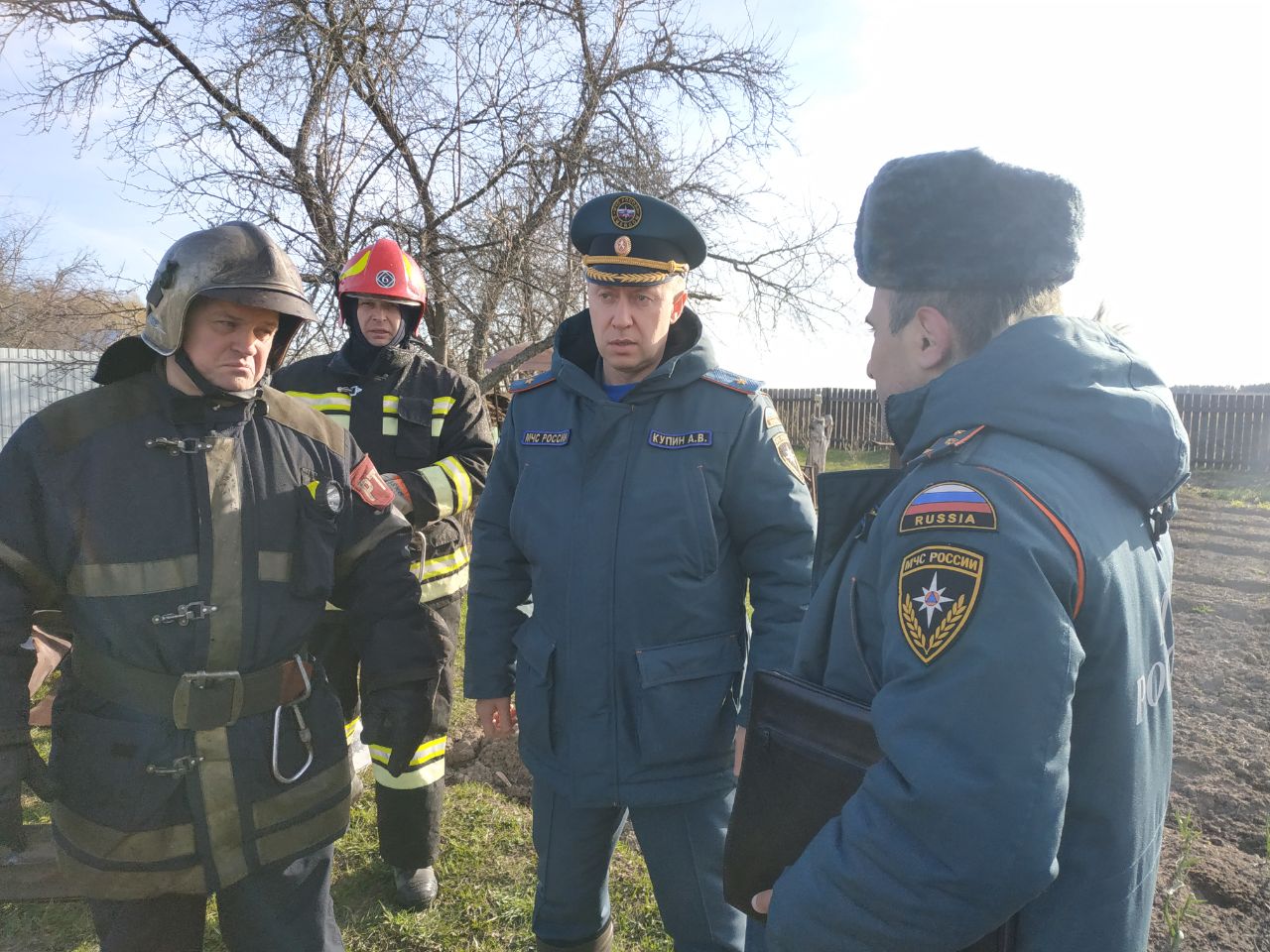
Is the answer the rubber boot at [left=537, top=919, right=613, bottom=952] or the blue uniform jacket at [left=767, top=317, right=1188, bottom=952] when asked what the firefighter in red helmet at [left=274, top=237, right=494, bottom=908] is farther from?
the blue uniform jacket at [left=767, top=317, right=1188, bottom=952]

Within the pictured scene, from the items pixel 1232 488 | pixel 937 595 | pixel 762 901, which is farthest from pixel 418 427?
pixel 1232 488

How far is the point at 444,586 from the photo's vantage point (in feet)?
10.6

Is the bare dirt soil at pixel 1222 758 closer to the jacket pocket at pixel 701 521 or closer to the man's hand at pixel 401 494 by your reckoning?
the jacket pocket at pixel 701 521

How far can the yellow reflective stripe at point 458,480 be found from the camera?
323 cm

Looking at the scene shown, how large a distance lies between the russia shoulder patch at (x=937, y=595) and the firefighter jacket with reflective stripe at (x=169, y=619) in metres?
1.49

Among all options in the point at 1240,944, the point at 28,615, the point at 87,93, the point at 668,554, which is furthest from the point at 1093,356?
the point at 87,93

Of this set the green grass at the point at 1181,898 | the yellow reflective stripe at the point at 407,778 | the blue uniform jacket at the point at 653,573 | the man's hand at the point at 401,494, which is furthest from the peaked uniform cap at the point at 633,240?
the green grass at the point at 1181,898

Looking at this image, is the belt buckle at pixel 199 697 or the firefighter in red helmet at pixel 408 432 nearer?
the belt buckle at pixel 199 697

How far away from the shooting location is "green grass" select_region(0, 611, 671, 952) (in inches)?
108

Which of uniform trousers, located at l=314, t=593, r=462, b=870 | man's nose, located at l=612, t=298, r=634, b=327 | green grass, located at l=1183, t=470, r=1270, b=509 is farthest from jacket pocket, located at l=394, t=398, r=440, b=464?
green grass, located at l=1183, t=470, r=1270, b=509

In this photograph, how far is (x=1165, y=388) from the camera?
1.21m

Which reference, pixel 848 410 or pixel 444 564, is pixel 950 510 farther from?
pixel 848 410

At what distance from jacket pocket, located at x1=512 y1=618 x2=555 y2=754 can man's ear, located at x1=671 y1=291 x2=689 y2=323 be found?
958 millimetres

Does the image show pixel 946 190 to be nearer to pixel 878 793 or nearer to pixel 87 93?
pixel 878 793
